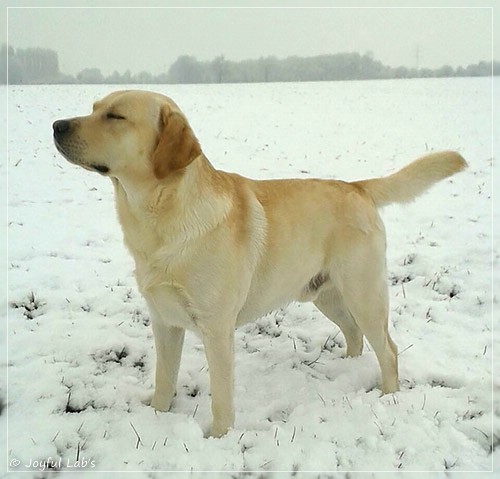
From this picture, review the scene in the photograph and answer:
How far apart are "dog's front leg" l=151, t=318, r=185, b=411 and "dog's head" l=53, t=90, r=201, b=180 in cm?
102

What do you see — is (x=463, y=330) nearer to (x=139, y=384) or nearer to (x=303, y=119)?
(x=139, y=384)

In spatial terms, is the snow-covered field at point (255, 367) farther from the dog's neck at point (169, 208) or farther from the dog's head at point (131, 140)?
the dog's head at point (131, 140)

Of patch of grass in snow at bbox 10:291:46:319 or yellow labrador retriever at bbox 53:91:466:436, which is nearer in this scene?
yellow labrador retriever at bbox 53:91:466:436

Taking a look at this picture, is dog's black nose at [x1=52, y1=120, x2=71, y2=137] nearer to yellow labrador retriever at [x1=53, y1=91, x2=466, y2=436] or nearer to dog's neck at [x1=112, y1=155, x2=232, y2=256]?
yellow labrador retriever at [x1=53, y1=91, x2=466, y2=436]

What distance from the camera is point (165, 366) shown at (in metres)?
3.13

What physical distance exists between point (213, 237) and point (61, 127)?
1.00m

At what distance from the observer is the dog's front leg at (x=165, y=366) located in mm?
3115

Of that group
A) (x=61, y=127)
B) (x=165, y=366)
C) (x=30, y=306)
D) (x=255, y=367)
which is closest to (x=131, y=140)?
(x=61, y=127)

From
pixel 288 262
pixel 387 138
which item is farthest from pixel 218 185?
pixel 387 138

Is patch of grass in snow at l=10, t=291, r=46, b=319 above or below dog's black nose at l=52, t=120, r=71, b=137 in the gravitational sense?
below

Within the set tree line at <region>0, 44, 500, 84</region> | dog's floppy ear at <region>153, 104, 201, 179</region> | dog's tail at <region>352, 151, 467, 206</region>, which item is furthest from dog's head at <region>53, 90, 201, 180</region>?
tree line at <region>0, 44, 500, 84</region>

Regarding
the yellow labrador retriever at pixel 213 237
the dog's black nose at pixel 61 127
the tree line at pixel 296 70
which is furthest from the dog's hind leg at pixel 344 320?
the tree line at pixel 296 70

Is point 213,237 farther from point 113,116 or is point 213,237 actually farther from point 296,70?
point 296,70

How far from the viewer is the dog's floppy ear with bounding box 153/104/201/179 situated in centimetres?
262
